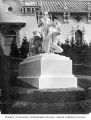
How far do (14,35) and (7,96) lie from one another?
444 mm

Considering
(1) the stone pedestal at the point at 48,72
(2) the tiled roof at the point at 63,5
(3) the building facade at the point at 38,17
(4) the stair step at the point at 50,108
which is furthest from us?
(2) the tiled roof at the point at 63,5

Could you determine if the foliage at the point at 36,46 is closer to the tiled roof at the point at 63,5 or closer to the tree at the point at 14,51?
the tree at the point at 14,51

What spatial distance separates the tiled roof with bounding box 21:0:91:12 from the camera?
10.4 ft

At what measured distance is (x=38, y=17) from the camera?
3.14m

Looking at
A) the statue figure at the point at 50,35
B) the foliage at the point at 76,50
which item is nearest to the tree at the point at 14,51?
the statue figure at the point at 50,35

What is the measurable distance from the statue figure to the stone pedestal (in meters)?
0.05

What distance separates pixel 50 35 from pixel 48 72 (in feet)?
0.89

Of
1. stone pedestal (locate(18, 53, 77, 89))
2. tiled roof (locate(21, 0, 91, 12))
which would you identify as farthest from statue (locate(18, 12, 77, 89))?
tiled roof (locate(21, 0, 91, 12))

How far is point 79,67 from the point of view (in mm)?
3062

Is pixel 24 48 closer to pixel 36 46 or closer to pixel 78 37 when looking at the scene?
pixel 36 46

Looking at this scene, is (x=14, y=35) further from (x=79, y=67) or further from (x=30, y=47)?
(x=79, y=67)

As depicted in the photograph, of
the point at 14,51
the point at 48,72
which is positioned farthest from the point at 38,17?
the point at 48,72

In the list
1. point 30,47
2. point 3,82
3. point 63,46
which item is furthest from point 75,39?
point 3,82

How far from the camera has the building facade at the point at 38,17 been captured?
10.1 feet
